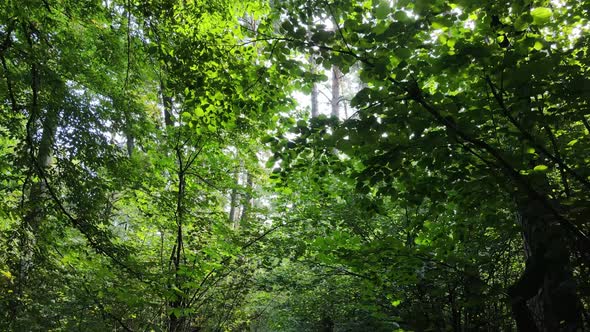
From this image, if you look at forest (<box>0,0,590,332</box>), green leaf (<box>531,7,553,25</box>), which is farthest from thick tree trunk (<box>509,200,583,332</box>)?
green leaf (<box>531,7,553,25</box>)

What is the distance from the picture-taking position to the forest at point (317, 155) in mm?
2156

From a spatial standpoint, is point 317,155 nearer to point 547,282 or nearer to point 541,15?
point 541,15

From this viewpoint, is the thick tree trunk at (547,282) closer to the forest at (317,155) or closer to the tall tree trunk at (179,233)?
the forest at (317,155)

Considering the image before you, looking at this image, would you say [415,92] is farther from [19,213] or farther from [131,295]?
[19,213]

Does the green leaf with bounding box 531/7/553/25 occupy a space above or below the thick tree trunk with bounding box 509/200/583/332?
above

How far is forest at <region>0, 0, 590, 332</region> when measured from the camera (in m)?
2.16

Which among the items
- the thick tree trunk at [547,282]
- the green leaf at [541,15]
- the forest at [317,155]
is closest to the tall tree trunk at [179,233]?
the forest at [317,155]

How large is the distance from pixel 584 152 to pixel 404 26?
1730 millimetres

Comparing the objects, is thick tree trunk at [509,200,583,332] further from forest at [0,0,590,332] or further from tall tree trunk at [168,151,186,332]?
tall tree trunk at [168,151,186,332]

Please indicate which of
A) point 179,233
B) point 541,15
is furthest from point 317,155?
point 179,233

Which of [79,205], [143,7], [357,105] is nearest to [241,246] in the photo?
[79,205]

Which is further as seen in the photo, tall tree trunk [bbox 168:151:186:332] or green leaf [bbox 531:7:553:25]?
tall tree trunk [bbox 168:151:186:332]

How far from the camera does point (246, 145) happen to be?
550 centimetres

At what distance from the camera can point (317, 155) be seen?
8.87 feet
